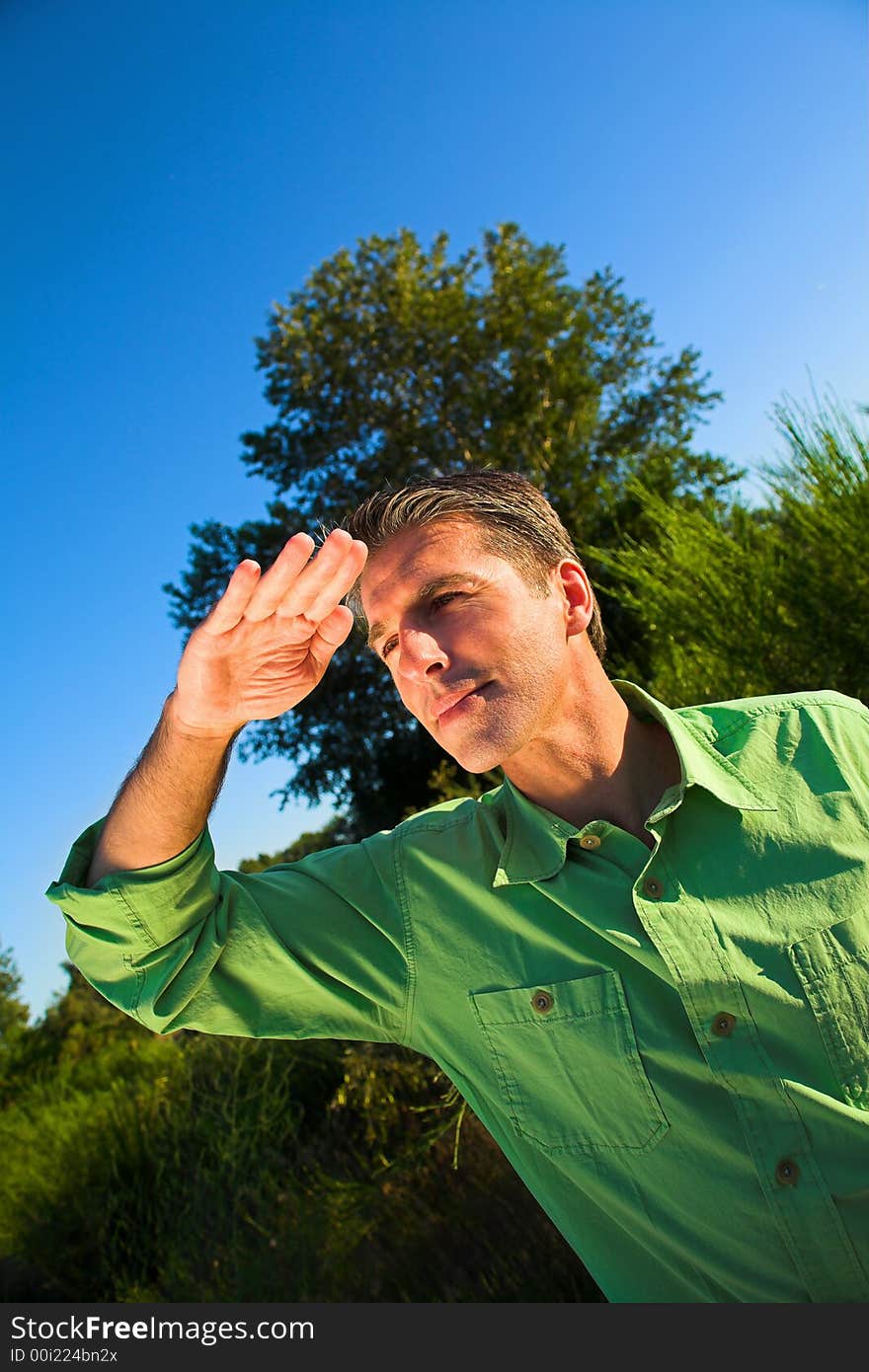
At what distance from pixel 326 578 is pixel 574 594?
0.75 meters

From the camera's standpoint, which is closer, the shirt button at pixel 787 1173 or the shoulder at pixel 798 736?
the shirt button at pixel 787 1173

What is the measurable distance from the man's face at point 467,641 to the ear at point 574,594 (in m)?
0.06

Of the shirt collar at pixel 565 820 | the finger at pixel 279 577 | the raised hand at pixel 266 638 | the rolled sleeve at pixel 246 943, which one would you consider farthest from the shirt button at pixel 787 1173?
the finger at pixel 279 577

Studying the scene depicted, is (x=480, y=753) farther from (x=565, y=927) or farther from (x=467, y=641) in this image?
(x=565, y=927)

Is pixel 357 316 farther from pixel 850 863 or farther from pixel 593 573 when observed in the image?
pixel 850 863

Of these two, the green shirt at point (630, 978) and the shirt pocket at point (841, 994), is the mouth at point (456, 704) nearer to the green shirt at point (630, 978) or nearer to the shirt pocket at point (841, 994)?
the green shirt at point (630, 978)

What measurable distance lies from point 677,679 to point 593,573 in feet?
20.8

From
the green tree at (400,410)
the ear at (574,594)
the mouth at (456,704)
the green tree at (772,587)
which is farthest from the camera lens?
the green tree at (400,410)

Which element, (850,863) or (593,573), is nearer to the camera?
(850,863)

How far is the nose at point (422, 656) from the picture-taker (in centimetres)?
179

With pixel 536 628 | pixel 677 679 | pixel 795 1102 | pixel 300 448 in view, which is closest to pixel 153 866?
pixel 536 628

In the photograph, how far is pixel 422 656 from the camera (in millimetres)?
1807

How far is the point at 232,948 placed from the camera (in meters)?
1.68

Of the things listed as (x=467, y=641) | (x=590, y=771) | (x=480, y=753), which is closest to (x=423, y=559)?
(x=467, y=641)
